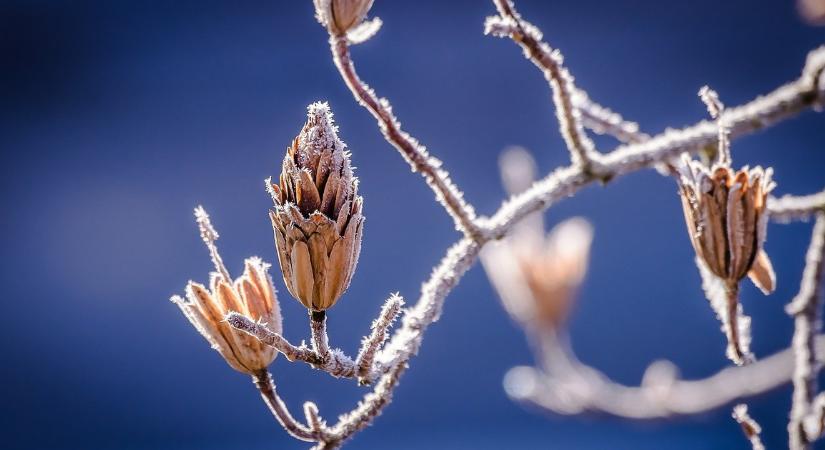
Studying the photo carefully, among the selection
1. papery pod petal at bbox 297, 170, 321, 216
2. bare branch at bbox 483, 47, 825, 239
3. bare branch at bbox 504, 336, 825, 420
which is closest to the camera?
papery pod petal at bbox 297, 170, 321, 216

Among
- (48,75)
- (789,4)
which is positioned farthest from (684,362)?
(48,75)

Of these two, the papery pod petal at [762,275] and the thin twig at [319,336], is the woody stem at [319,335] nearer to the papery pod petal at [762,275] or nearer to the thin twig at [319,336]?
the thin twig at [319,336]

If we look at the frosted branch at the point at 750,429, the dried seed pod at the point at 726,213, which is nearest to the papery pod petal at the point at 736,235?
the dried seed pod at the point at 726,213

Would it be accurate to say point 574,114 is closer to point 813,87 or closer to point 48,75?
point 813,87

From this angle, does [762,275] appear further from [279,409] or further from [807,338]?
[279,409]

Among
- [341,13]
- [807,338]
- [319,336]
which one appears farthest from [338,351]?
[807,338]

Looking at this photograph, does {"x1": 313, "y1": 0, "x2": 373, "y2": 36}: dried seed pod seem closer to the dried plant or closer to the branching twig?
the dried plant

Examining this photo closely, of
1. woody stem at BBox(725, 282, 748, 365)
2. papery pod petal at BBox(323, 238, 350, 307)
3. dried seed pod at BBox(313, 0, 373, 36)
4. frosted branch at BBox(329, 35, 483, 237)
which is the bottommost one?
woody stem at BBox(725, 282, 748, 365)

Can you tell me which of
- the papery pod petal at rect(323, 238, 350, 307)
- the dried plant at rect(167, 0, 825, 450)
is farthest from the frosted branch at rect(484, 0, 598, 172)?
the papery pod petal at rect(323, 238, 350, 307)
